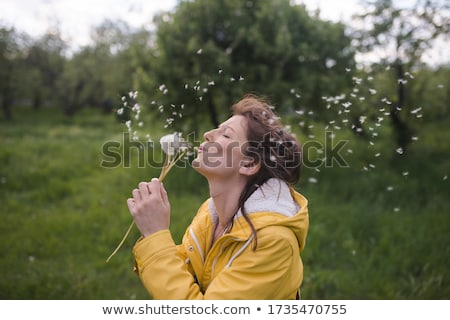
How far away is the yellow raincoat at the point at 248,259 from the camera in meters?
1.94

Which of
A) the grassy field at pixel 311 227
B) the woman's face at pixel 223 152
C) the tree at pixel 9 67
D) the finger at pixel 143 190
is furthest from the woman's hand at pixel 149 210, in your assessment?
the tree at pixel 9 67

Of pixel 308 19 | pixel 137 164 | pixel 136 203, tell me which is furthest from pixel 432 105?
pixel 136 203

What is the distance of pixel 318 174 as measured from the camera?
25.0 ft

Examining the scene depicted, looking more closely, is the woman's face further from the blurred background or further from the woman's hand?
the blurred background

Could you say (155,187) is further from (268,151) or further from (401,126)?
(401,126)

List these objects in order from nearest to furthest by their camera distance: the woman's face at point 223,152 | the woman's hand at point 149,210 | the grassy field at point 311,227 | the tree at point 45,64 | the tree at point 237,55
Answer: the woman's hand at point 149,210 → the woman's face at point 223,152 → the grassy field at point 311,227 → the tree at point 237,55 → the tree at point 45,64

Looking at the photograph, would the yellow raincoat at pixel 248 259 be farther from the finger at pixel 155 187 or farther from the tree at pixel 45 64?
the tree at pixel 45 64

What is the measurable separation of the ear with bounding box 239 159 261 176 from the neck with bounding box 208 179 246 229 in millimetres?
61

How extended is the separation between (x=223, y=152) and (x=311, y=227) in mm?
3809

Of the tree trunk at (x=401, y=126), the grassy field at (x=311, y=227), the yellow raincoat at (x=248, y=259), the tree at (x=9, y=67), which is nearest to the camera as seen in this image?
the yellow raincoat at (x=248, y=259)

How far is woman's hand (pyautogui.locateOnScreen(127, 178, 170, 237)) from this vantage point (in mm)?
2053

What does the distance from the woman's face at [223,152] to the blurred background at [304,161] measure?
2400mm

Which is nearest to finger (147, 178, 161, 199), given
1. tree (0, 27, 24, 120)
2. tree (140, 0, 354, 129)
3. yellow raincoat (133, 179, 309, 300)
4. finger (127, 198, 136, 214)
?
finger (127, 198, 136, 214)

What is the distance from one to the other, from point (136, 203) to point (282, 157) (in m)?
0.82
